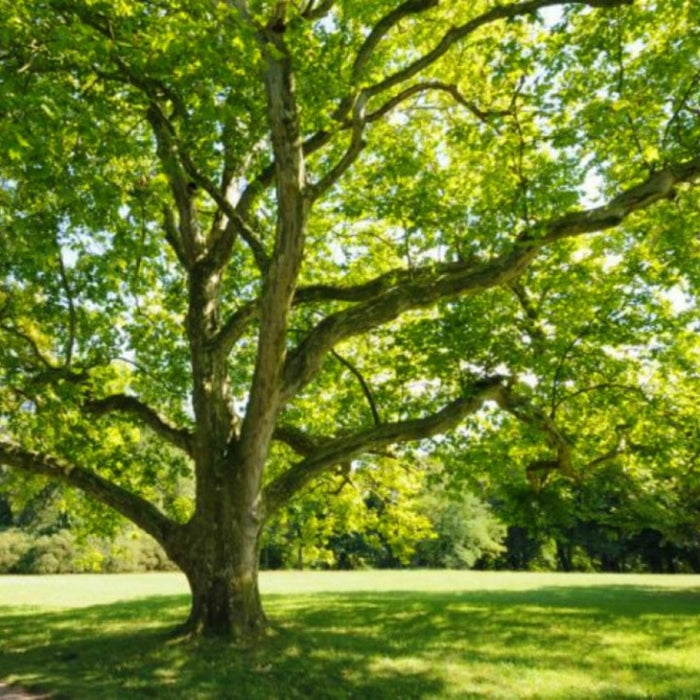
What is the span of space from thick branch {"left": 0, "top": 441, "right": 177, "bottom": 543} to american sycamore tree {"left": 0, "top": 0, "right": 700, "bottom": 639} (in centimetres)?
6

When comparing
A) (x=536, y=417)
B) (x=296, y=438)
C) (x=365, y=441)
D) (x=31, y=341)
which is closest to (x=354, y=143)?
(x=365, y=441)

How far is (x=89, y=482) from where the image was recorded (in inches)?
497

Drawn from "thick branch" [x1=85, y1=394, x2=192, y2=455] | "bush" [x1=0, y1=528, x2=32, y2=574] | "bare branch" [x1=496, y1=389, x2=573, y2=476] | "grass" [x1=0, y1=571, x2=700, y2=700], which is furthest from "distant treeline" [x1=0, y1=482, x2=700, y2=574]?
"bare branch" [x1=496, y1=389, x2=573, y2=476]

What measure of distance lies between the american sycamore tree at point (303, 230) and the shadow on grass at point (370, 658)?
138cm

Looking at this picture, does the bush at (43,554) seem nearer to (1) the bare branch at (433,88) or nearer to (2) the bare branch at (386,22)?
(1) the bare branch at (433,88)

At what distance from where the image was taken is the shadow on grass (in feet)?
30.1

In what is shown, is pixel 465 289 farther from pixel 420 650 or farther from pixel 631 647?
pixel 631 647

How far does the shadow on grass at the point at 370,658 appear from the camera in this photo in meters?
9.17

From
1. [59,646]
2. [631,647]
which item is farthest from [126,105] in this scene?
[631,647]

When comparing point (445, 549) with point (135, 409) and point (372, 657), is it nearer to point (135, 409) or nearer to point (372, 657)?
point (135, 409)

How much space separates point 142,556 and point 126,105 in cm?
5555

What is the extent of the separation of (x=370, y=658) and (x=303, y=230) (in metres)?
7.13

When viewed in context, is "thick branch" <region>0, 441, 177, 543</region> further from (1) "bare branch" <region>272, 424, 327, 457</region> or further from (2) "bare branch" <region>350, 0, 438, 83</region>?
(2) "bare branch" <region>350, 0, 438, 83</region>

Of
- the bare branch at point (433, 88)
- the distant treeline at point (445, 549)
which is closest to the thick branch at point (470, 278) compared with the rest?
the bare branch at point (433, 88)
